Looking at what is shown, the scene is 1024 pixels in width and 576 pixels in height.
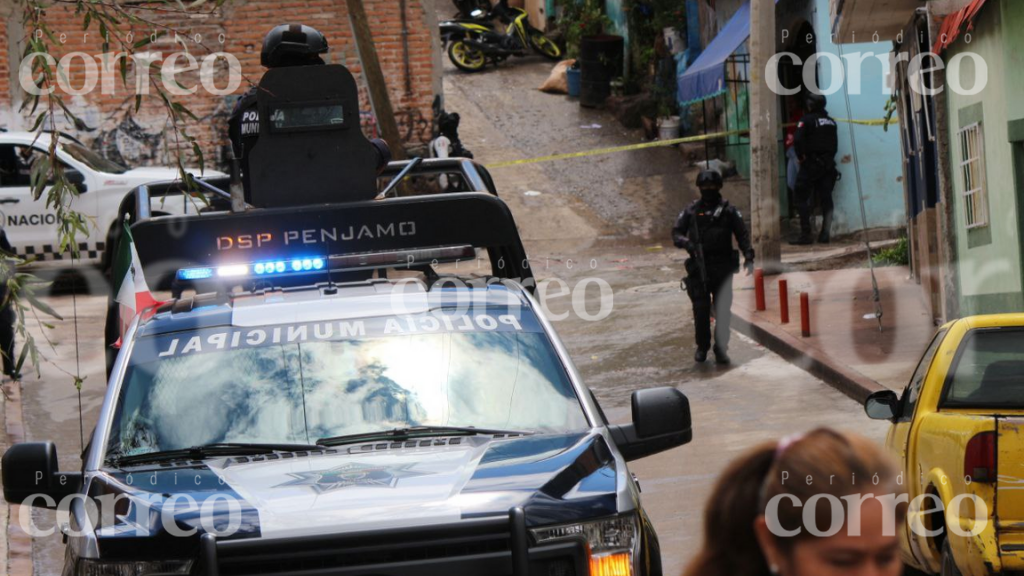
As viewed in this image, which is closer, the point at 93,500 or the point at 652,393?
the point at 93,500

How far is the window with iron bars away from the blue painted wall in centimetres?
779

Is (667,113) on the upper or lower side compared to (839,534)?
upper

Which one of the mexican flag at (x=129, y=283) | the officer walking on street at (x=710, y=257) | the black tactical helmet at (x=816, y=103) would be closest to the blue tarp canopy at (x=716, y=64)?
the black tactical helmet at (x=816, y=103)

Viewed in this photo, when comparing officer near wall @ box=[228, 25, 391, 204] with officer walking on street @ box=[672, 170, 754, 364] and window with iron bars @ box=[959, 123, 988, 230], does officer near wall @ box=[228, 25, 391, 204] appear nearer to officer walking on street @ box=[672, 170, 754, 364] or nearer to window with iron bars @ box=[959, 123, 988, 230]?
officer walking on street @ box=[672, 170, 754, 364]

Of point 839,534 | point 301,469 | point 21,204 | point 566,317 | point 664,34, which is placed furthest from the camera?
point 664,34

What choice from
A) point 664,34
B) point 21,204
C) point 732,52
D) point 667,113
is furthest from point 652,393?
point 664,34

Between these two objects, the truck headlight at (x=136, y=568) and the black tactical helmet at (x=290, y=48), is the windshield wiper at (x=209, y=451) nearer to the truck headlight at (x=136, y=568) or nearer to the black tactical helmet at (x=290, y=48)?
the truck headlight at (x=136, y=568)

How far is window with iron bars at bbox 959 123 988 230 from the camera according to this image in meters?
13.8

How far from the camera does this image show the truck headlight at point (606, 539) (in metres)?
4.43

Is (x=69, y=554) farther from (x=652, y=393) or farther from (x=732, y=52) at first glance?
(x=732, y=52)

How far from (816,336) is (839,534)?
1288cm

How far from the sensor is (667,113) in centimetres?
2872

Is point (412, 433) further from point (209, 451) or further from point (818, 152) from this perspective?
point (818, 152)

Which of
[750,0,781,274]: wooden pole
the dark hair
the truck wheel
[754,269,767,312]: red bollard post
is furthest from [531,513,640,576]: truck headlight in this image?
[750,0,781,274]: wooden pole
